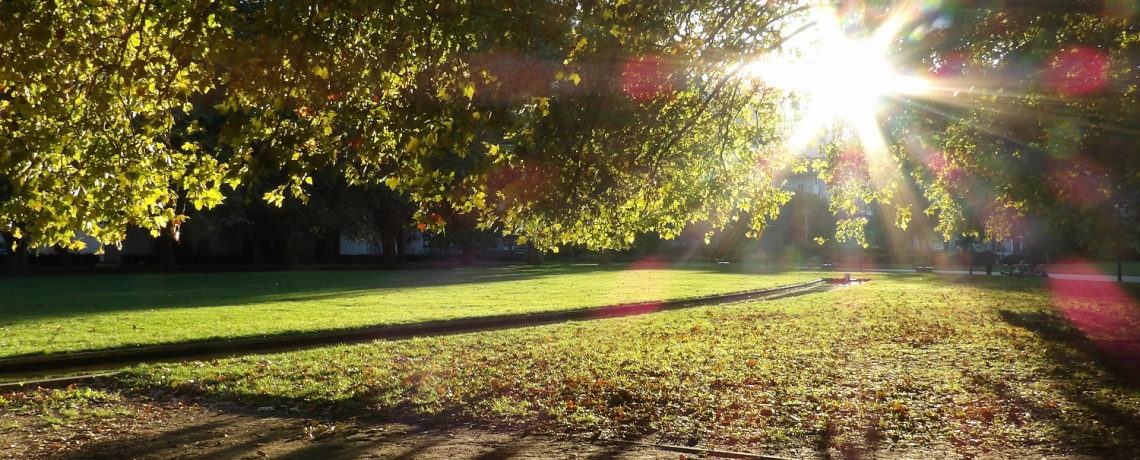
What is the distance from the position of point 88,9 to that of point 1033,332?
1373 centimetres

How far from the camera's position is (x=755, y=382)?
8367 millimetres

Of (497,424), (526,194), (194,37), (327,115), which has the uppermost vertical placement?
(194,37)

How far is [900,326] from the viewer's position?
1388 centimetres

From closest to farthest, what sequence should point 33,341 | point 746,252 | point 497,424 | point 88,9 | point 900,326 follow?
point 497,424, point 88,9, point 33,341, point 900,326, point 746,252

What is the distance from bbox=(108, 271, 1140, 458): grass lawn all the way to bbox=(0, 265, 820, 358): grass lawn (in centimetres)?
299

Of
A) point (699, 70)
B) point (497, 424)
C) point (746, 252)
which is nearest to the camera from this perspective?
point (497, 424)

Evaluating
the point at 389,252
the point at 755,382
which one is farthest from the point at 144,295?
the point at 389,252

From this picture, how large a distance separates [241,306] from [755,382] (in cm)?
1413

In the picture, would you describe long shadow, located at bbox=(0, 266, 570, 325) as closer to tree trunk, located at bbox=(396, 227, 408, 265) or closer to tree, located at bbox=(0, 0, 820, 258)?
tree, located at bbox=(0, 0, 820, 258)

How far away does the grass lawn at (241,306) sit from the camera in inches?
518

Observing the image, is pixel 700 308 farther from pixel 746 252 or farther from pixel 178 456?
pixel 746 252

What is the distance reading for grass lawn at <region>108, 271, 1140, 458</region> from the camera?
6.35m

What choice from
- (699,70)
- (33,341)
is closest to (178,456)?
(699,70)

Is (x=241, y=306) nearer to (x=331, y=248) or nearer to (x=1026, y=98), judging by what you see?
(x=1026, y=98)
